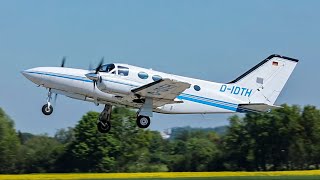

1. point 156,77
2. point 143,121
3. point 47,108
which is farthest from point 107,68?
point 47,108

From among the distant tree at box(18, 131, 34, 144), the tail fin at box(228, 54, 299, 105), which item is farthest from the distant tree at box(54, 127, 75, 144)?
the tail fin at box(228, 54, 299, 105)

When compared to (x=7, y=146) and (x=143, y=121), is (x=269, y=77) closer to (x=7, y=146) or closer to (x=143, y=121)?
(x=143, y=121)

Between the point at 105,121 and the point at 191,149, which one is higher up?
the point at 191,149

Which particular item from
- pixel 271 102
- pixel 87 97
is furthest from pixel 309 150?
pixel 87 97

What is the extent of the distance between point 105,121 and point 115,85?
321 centimetres

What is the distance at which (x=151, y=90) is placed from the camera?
4381 centimetres

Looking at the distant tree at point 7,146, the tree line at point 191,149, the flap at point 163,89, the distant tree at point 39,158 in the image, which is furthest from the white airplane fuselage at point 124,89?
the distant tree at point 39,158

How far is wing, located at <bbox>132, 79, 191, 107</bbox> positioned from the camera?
4269cm

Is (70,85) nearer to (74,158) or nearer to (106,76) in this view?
(106,76)

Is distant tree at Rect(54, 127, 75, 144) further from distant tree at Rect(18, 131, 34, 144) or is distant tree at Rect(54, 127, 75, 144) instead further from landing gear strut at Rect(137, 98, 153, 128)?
landing gear strut at Rect(137, 98, 153, 128)

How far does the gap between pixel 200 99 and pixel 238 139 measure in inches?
2165

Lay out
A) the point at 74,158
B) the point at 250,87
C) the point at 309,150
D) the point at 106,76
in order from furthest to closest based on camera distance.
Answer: the point at 74,158
the point at 309,150
the point at 250,87
the point at 106,76

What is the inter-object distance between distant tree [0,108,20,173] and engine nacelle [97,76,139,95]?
177 ft

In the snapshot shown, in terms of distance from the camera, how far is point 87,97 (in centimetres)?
4522
